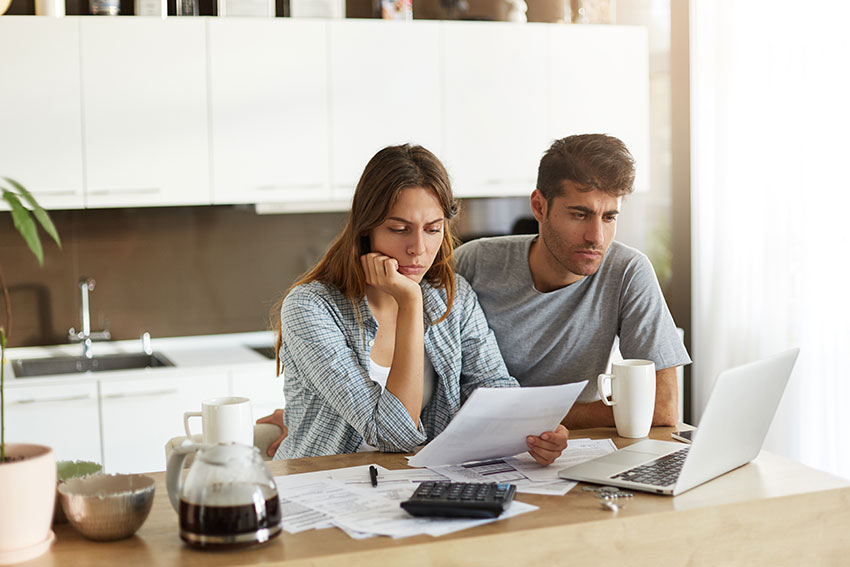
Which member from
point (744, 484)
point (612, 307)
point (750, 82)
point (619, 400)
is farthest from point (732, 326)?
point (744, 484)

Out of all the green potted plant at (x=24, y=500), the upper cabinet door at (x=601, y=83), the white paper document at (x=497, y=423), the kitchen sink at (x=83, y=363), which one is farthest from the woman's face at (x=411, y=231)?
the upper cabinet door at (x=601, y=83)

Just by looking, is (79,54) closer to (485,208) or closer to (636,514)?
(485,208)

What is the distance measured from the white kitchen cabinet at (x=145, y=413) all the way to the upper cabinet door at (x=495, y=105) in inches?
51.7

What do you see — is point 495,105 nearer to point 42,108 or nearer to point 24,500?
point 42,108

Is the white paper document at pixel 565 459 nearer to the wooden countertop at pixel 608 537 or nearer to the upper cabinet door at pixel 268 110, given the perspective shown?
the wooden countertop at pixel 608 537

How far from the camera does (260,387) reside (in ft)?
11.0

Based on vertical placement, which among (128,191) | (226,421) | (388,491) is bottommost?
(388,491)

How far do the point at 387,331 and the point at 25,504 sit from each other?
993 mm

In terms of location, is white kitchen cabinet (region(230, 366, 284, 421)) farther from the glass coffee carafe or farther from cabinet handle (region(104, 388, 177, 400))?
the glass coffee carafe

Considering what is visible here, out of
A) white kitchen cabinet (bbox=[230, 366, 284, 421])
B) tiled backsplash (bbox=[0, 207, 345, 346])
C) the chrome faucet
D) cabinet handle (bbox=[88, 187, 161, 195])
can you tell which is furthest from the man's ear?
the chrome faucet

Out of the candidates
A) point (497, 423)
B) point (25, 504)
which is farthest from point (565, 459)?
point (25, 504)

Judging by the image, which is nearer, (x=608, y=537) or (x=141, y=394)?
(x=608, y=537)

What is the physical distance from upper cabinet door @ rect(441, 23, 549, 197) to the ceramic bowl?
8.44 ft

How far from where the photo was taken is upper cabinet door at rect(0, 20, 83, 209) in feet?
10.7
